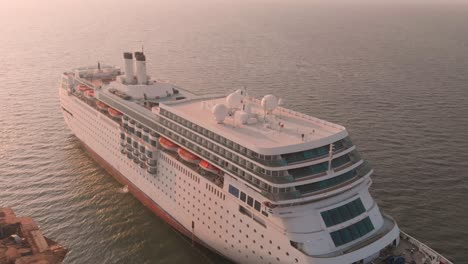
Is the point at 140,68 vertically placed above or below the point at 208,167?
above

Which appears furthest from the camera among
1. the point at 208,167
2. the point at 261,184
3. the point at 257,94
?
the point at 257,94

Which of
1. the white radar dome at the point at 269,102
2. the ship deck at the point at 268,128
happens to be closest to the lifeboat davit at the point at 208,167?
the ship deck at the point at 268,128

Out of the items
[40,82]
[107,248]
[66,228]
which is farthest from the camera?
[40,82]

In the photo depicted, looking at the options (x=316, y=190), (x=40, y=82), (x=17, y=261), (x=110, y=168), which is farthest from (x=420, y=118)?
(x=40, y=82)

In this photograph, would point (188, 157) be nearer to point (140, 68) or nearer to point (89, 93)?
point (140, 68)

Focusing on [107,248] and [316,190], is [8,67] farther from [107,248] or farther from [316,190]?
[316,190]

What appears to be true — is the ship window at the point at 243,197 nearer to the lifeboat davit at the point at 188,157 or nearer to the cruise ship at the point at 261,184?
the cruise ship at the point at 261,184

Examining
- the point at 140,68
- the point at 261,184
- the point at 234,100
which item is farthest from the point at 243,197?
the point at 140,68

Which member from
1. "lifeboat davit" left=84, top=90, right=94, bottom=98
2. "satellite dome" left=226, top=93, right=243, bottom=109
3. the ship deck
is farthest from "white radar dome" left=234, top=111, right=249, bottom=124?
"lifeboat davit" left=84, top=90, right=94, bottom=98
